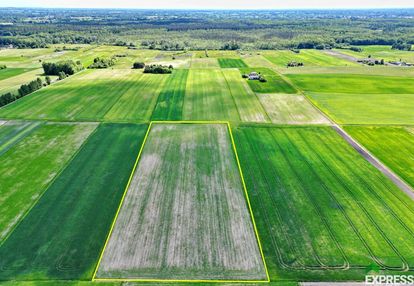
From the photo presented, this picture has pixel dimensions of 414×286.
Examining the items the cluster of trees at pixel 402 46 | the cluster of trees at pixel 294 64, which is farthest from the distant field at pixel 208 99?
the cluster of trees at pixel 402 46

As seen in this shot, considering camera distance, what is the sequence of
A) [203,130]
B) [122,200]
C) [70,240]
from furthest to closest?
1. [203,130]
2. [122,200]
3. [70,240]

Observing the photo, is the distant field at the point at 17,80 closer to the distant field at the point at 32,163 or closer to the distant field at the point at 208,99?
the distant field at the point at 32,163

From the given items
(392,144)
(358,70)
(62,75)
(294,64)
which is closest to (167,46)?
(294,64)

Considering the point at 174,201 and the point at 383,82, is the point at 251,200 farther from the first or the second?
the point at 383,82

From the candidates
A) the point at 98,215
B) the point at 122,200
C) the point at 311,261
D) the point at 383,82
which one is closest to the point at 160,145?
the point at 122,200

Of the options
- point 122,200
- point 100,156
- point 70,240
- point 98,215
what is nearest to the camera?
point 70,240

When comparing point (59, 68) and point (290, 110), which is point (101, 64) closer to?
point (59, 68)
